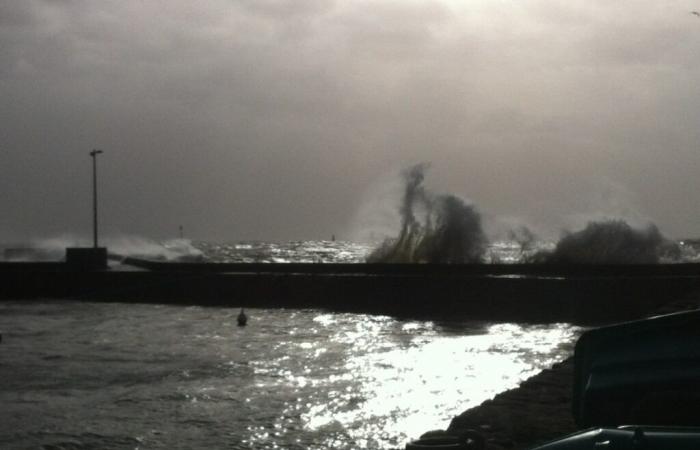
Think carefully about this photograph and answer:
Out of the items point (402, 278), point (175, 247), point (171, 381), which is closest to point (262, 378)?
point (171, 381)

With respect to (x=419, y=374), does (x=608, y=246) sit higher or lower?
higher

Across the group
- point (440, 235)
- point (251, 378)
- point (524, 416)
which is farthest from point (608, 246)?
point (524, 416)

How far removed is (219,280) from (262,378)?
24169 millimetres

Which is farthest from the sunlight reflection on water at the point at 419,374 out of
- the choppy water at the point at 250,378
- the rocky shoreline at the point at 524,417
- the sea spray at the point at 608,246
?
the sea spray at the point at 608,246

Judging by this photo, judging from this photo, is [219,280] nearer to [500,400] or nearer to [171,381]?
[171,381]

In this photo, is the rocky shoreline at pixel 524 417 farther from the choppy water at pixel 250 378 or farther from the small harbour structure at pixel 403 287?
the small harbour structure at pixel 403 287

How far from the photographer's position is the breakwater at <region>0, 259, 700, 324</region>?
3300cm

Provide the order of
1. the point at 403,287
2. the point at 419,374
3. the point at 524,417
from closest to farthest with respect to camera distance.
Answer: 1. the point at 524,417
2. the point at 419,374
3. the point at 403,287

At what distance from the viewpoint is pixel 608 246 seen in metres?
54.5

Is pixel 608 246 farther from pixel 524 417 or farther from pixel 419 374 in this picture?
pixel 524 417

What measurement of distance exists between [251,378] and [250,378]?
17mm

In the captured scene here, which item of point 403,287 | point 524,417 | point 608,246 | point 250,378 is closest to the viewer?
point 524,417

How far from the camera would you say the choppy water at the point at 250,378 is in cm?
1309

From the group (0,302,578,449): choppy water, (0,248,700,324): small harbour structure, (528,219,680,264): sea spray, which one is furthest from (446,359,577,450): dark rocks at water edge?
(528,219,680,264): sea spray
